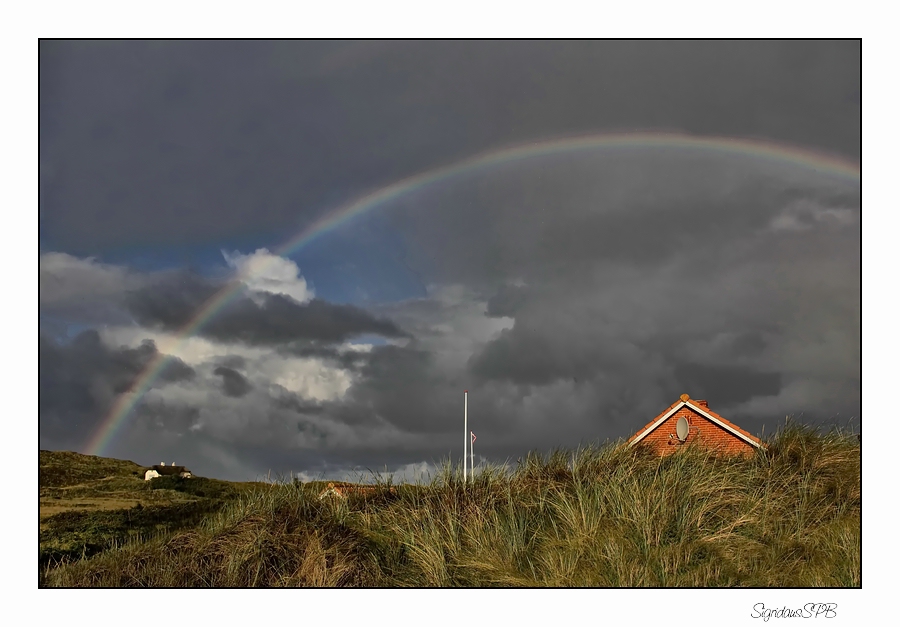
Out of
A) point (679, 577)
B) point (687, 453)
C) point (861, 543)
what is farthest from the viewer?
point (687, 453)

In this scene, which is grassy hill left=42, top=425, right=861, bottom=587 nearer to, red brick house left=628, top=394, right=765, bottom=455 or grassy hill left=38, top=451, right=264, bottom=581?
grassy hill left=38, top=451, right=264, bottom=581

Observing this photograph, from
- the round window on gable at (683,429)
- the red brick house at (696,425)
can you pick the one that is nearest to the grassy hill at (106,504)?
the round window on gable at (683,429)

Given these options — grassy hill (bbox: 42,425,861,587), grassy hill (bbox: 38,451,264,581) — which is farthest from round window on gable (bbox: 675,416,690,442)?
grassy hill (bbox: 38,451,264,581)

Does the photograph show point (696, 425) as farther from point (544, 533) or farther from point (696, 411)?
point (544, 533)

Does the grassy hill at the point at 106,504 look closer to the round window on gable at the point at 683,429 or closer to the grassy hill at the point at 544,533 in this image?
the grassy hill at the point at 544,533

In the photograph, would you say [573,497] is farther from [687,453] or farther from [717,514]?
[687,453]

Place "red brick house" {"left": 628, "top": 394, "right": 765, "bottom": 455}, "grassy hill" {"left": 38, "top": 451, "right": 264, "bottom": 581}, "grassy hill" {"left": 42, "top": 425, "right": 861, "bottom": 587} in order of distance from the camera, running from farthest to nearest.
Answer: "red brick house" {"left": 628, "top": 394, "right": 765, "bottom": 455} < "grassy hill" {"left": 38, "top": 451, "right": 264, "bottom": 581} < "grassy hill" {"left": 42, "top": 425, "right": 861, "bottom": 587}

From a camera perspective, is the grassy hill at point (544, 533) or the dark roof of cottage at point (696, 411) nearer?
the grassy hill at point (544, 533)

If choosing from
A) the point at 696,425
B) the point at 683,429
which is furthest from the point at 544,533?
the point at 696,425

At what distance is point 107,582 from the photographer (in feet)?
35.8

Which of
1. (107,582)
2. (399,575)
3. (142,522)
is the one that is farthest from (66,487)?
(399,575)

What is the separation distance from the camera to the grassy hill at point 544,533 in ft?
31.5

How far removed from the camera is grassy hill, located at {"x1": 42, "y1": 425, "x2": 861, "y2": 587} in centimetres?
961
